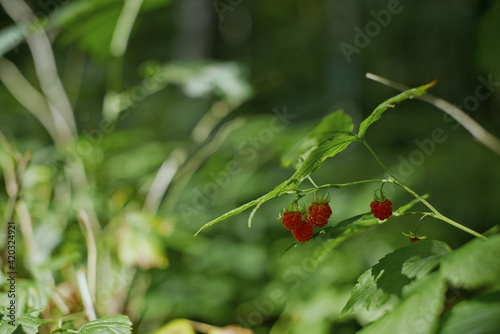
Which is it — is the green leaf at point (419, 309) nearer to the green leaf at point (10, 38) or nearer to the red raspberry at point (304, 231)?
the red raspberry at point (304, 231)

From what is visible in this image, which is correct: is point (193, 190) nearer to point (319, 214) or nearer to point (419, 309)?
point (319, 214)

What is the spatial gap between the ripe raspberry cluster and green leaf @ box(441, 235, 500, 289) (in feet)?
0.73

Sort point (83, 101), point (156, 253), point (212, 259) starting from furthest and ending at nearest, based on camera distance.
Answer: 1. point (83, 101)
2. point (212, 259)
3. point (156, 253)

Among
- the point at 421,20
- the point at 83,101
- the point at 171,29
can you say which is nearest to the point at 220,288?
the point at 83,101

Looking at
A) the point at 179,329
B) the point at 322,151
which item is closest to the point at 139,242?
the point at 179,329

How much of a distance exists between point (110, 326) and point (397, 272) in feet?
1.52

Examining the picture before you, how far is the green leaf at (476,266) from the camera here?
0.47m

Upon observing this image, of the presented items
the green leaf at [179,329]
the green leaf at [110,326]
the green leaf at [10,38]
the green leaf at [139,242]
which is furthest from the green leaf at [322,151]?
the green leaf at [10,38]

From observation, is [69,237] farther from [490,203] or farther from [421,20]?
[421,20]

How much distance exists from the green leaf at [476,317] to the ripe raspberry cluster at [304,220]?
250 millimetres

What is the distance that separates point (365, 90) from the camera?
4680 mm

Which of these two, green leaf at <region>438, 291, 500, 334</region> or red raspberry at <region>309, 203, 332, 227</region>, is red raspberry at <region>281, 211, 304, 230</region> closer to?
red raspberry at <region>309, 203, 332, 227</region>

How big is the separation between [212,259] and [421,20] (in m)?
4.18

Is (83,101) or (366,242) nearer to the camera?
(366,242)
